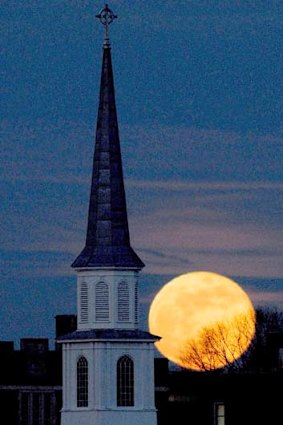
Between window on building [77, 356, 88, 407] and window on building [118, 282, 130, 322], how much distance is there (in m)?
2.56

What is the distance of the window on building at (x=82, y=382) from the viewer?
108688mm

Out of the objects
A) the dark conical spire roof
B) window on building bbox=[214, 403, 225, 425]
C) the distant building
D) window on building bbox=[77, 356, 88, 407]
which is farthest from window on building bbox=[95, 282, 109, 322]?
window on building bbox=[214, 403, 225, 425]

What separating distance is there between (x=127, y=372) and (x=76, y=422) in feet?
10.4

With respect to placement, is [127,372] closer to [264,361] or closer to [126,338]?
[126,338]

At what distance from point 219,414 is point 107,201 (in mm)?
16841

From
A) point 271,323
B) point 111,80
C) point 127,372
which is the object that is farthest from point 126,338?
point 271,323

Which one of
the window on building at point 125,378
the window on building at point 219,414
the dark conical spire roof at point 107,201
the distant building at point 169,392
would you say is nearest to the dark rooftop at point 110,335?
the window on building at point 125,378

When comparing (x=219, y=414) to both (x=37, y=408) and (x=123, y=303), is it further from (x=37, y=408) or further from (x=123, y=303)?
(x=37, y=408)

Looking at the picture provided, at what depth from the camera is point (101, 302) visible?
108 metres

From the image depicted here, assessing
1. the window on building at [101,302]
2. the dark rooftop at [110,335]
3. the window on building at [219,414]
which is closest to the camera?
the window on building at [101,302]

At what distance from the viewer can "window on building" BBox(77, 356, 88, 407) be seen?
357 ft

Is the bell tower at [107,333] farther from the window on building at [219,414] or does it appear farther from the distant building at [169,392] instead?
the window on building at [219,414]

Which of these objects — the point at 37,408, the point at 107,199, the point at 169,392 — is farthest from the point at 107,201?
the point at 37,408

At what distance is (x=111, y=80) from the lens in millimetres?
111062
